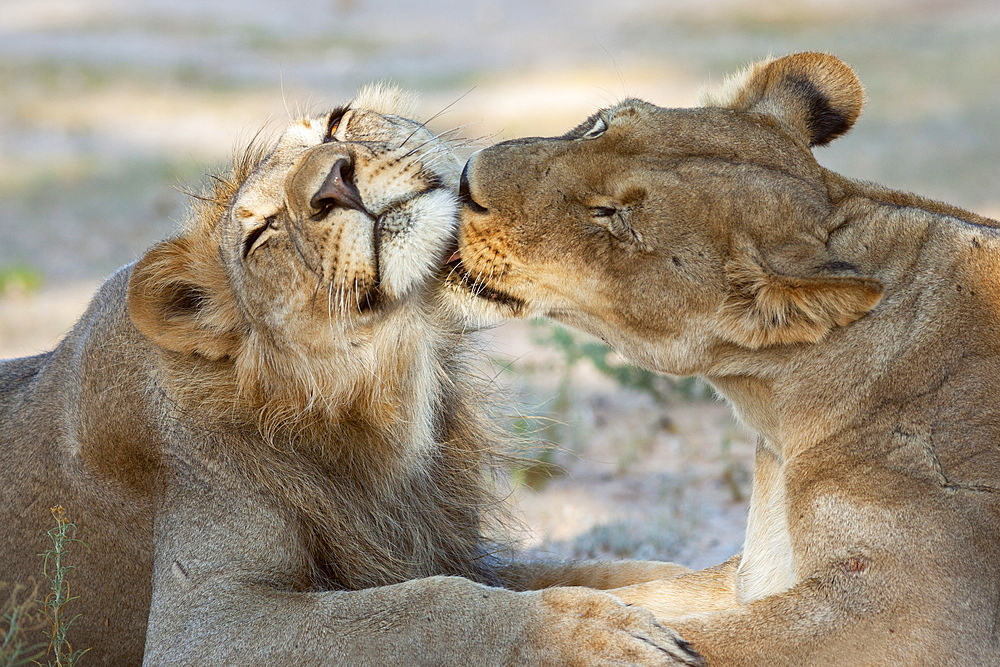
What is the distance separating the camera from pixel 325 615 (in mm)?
2576

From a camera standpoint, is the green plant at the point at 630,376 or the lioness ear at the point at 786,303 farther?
the green plant at the point at 630,376

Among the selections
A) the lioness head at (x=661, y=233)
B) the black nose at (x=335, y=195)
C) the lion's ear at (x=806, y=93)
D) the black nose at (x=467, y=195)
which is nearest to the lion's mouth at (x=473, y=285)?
the lioness head at (x=661, y=233)

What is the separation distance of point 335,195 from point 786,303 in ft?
3.52

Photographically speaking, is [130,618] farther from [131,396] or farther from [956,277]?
[956,277]

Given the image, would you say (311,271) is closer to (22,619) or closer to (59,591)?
(59,591)

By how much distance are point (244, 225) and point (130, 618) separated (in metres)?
1.05

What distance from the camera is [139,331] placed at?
9.98ft

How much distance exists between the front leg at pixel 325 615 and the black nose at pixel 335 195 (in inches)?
28.9

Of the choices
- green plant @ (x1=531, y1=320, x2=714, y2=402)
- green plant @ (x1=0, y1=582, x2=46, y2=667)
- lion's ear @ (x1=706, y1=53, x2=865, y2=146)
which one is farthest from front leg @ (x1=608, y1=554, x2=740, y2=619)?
green plant @ (x1=531, y1=320, x2=714, y2=402)

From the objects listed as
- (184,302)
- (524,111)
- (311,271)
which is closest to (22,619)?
(184,302)

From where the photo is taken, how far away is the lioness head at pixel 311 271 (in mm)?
2801

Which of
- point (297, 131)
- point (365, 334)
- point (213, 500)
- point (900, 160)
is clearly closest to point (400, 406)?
point (365, 334)

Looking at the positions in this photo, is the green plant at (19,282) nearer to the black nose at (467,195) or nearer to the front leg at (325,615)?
the front leg at (325,615)

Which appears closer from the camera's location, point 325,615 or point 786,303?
point 786,303
